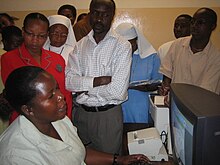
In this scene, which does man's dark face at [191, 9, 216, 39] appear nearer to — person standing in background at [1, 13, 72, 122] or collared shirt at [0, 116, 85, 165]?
person standing in background at [1, 13, 72, 122]

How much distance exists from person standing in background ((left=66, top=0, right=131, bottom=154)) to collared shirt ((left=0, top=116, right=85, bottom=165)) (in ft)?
2.05

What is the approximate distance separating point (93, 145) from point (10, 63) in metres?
0.82

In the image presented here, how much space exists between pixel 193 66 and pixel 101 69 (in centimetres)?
79

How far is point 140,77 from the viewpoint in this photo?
221cm

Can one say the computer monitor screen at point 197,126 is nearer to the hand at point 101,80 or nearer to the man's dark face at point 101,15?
the hand at point 101,80

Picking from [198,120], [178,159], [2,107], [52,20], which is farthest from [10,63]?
[198,120]

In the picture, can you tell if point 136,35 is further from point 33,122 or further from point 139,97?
point 33,122

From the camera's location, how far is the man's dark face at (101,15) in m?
1.88

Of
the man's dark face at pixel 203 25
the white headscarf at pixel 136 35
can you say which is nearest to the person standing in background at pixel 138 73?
the white headscarf at pixel 136 35

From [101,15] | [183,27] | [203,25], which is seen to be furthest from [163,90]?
[183,27]

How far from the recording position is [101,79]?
5.98 ft

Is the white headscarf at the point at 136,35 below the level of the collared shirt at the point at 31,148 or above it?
above

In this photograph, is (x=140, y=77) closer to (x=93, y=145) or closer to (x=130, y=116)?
(x=130, y=116)

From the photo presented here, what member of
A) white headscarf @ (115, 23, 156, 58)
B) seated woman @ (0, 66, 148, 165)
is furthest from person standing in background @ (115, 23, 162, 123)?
seated woman @ (0, 66, 148, 165)
